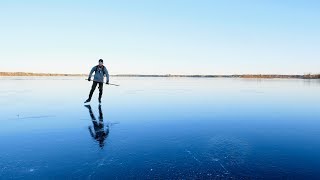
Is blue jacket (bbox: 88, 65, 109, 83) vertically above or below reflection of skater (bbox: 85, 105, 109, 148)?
above

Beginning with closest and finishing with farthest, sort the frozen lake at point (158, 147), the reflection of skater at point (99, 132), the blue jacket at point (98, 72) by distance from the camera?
the frozen lake at point (158, 147) → the reflection of skater at point (99, 132) → the blue jacket at point (98, 72)

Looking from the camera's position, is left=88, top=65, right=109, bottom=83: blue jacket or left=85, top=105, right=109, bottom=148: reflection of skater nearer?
left=85, top=105, right=109, bottom=148: reflection of skater

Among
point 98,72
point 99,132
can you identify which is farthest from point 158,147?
point 98,72

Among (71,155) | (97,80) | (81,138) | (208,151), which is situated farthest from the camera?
(97,80)

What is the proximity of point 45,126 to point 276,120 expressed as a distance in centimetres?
638

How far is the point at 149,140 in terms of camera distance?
225 inches

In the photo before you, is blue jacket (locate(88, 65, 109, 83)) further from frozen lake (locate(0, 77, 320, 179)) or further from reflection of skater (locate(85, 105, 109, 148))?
reflection of skater (locate(85, 105, 109, 148))

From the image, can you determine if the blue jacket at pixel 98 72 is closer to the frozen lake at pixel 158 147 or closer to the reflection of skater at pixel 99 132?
the frozen lake at pixel 158 147

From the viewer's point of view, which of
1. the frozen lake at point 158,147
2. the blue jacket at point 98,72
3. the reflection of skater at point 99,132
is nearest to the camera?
the frozen lake at point 158,147

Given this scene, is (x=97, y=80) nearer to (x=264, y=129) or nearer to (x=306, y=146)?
(x=264, y=129)

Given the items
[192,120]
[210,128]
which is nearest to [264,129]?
[210,128]

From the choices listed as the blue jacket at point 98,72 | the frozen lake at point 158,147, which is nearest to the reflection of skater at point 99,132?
the frozen lake at point 158,147

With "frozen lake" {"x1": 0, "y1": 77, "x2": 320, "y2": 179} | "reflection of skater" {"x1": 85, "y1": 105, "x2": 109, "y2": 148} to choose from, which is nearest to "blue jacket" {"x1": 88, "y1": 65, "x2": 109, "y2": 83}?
"frozen lake" {"x1": 0, "y1": 77, "x2": 320, "y2": 179}

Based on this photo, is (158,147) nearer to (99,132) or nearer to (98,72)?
(99,132)
